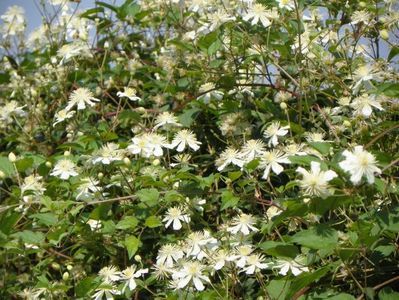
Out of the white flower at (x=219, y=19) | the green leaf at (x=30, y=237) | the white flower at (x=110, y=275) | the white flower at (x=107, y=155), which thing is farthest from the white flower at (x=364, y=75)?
the green leaf at (x=30, y=237)

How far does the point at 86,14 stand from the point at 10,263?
92cm

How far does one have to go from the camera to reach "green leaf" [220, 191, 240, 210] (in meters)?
1.71

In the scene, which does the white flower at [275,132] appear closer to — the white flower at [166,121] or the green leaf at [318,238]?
the white flower at [166,121]

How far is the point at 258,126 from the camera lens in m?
2.09

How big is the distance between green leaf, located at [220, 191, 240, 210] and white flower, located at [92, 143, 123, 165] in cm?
32

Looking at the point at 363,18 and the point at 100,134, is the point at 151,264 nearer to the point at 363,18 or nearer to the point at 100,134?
the point at 100,134

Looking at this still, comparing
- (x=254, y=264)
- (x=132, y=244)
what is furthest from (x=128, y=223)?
(x=254, y=264)

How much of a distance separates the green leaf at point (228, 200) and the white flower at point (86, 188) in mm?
360

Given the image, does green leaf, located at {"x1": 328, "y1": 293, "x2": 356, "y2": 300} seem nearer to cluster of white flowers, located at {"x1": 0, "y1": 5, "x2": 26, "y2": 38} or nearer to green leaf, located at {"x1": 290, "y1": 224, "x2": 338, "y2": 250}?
green leaf, located at {"x1": 290, "y1": 224, "x2": 338, "y2": 250}

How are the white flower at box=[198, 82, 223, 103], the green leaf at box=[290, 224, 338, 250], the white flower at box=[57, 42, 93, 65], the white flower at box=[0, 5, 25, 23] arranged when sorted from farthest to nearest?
1. the white flower at box=[0, 5, 25, 23]
2. the white flower at box=[57, 42, 93, 65]
3. the white flower at box=[198, 82, 223, 103]
4. the green leaf at box=[290, 224, 338, 250]

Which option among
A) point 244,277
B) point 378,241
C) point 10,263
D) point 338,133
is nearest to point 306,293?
point 378,241

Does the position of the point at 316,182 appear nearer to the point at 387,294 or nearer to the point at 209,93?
the point at 387,294

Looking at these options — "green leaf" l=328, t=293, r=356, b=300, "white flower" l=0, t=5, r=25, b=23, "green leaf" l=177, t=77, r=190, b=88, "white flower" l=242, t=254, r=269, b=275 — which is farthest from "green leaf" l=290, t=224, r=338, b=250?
"white flower" l=0, t=5, r=25, b=23

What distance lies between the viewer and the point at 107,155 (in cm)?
187
